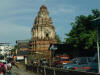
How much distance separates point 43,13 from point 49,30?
5716 millimetres

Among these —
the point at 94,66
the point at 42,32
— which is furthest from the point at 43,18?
the point at 94,66

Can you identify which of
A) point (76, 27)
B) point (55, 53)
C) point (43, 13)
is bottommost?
point (55, 53)

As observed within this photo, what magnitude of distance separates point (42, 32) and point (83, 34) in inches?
1413

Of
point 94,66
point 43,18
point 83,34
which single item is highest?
point 43,18

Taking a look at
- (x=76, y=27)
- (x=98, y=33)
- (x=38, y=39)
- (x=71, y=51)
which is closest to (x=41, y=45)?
(x=38, y=39)

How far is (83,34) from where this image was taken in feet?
139

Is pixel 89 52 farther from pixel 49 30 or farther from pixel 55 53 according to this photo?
pixel 49 30

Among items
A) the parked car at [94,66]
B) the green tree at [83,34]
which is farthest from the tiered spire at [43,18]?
the parked car at [94,66]

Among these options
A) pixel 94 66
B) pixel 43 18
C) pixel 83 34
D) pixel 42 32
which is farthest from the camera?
pixel 43 18

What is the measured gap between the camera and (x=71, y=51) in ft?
172

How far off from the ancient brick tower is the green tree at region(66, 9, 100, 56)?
2956cm

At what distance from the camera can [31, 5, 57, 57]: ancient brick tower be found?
75.5m

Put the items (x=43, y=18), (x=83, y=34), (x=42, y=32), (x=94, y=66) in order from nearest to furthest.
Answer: (x=94, y=66) → (x=83, y=34) → (x=42, y=32) → (x=43, y=18)

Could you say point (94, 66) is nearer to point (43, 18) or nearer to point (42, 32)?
point (42, 32)
